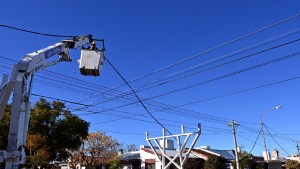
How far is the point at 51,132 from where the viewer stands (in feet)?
129

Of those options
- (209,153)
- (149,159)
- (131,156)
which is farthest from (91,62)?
(209,153)

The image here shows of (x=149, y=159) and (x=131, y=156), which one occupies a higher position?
(x=131, y=156)

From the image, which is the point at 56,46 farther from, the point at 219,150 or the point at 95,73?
the point at 219,150

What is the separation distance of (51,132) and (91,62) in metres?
28.8

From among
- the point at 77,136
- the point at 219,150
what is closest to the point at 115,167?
the point at 77,136

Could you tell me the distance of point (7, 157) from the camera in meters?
9.55

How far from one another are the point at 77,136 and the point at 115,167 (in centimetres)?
948

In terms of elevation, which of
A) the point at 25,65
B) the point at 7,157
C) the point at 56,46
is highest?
the point at 56,46

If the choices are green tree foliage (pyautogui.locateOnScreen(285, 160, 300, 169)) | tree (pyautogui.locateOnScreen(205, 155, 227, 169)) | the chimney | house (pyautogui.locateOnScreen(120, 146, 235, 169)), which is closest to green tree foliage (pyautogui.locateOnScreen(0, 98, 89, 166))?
house (pyautogui.locateOnScreen(120, 146, 235, 169))

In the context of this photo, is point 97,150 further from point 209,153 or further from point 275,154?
point 275,154

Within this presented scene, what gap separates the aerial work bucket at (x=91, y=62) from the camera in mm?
12461

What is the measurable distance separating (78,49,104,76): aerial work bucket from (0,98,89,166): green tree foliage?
24386 mm

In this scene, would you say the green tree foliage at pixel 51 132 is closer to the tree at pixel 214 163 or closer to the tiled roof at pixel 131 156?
the tiled roof at pixel 131 156

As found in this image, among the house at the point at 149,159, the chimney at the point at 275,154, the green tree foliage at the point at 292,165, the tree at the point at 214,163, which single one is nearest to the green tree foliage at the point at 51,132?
the house at the point at 149,159
